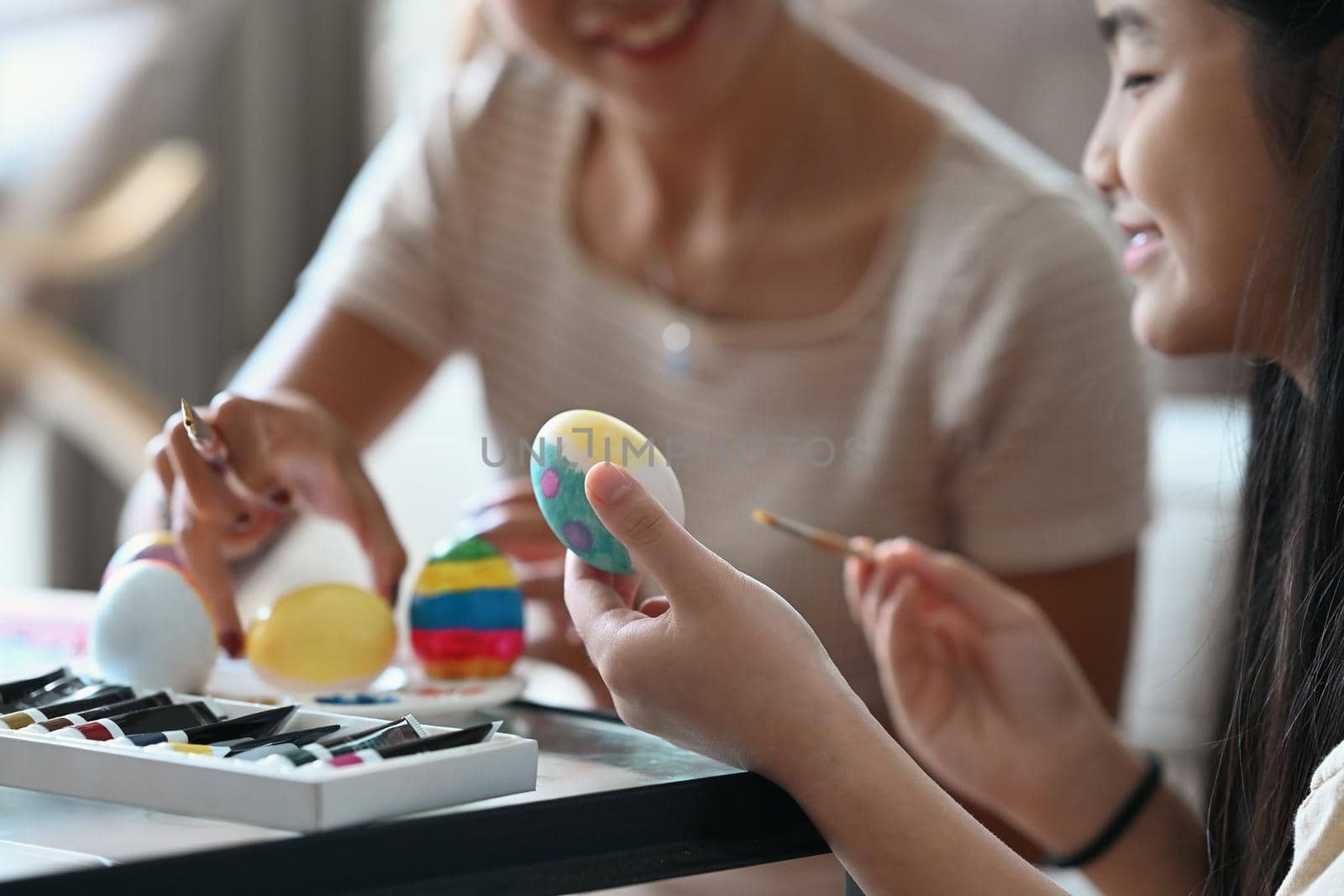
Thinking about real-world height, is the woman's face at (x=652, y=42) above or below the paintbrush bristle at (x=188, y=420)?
above

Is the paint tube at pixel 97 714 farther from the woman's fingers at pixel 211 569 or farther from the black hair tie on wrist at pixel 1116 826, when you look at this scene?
the black hair tie on wrist at pixel 1116 826

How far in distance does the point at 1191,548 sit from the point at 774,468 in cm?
70

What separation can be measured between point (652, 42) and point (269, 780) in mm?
630

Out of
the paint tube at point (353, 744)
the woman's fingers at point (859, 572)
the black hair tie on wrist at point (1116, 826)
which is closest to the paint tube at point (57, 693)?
the paint tube at point (353, 744)

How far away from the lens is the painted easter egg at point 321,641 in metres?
0.54

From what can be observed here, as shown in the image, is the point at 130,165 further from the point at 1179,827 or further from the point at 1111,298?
the point at 1179,827

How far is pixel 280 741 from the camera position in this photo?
0.41 meters

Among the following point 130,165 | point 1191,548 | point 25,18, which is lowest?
point 1191,548

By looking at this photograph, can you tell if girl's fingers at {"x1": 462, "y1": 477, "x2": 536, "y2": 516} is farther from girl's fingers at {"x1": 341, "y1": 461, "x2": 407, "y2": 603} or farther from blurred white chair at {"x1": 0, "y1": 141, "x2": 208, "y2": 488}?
blurred white chair at {"x1": 0, "y1": 141, "x2": 208, "y2": 488}

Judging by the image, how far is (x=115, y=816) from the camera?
1.30 ft

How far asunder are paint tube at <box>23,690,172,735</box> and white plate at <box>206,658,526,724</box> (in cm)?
5

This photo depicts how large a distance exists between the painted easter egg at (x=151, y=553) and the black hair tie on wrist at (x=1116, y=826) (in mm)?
470

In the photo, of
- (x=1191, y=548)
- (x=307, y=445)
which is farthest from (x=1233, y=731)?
(x=1191, y=548)

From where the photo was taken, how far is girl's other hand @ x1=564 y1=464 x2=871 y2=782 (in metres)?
0.41
